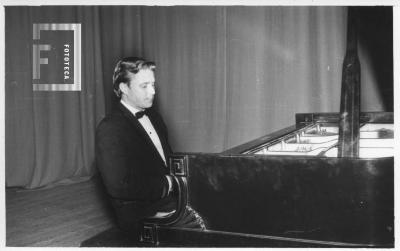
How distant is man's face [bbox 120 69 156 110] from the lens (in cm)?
175

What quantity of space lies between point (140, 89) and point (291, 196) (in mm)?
817

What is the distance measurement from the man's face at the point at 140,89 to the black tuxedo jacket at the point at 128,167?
0.09 meters

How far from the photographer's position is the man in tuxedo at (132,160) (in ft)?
4.70

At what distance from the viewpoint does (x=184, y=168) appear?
1.30 m

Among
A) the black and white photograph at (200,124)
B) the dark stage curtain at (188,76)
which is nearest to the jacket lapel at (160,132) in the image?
the black and white photograph at (200,124)

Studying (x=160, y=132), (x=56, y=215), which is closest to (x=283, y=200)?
(x=160, y=132)

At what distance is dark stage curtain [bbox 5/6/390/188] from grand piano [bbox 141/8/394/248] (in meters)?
2.94

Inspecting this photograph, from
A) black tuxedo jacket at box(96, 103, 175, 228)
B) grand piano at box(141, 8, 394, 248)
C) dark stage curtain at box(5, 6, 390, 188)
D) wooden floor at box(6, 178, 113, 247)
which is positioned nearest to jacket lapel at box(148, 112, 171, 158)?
black tuxedo jacket at box(96, 103, 175, 228)

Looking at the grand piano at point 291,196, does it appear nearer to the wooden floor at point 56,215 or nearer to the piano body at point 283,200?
the piano body at point 283,200

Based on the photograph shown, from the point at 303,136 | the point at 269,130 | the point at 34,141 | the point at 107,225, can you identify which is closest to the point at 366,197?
the point at 303,136

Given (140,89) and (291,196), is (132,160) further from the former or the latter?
(291,196)

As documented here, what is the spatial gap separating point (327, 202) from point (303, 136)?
1154mm

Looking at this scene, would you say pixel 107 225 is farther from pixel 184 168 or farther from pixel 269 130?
pixel 269 130

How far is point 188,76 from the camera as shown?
186 inches
